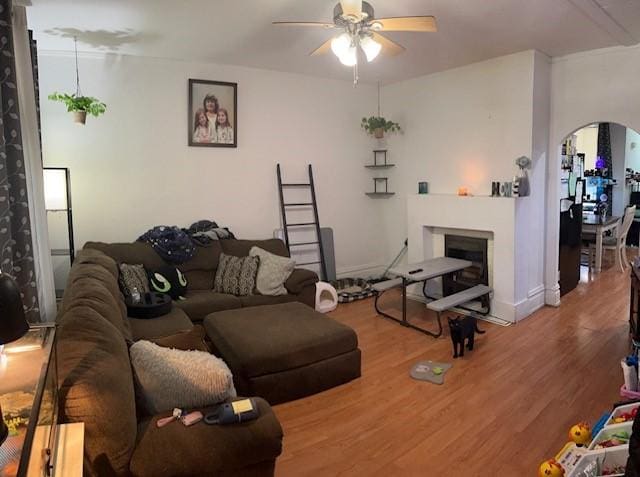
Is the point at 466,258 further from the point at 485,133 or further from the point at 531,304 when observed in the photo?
the point at 485,133

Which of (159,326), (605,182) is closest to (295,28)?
(159,326)

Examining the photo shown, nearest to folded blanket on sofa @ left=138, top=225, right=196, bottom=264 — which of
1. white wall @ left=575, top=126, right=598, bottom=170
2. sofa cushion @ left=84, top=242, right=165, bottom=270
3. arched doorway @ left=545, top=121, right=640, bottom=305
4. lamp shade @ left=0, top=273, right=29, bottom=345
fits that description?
sofa cushion @ left=84, top=242, right=165, bottom=270

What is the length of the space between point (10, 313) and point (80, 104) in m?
3.46

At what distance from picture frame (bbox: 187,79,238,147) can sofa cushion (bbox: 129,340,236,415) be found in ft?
10.7

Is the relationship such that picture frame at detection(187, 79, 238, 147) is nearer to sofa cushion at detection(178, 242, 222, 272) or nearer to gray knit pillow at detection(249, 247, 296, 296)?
sofa cushion at detection(178, 242, 222, 272)

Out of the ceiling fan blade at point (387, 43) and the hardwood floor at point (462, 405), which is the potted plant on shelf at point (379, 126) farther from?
the hardwood floor at point (462, 405)

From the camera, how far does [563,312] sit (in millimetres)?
4703

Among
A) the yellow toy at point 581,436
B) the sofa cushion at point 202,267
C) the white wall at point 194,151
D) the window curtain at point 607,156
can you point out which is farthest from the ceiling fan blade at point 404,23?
the window curtain at point 607,156

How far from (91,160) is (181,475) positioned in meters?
3.50

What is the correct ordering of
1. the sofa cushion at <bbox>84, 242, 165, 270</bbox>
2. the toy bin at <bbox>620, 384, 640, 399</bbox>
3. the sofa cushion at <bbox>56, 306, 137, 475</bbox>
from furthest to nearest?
the sofa cushion at <bbox>84, 242, 165, 270</bbox>, the toy bin at <bbox>620, 384, 640, 399</bbox>, the sofa cushion at <bbox>56, 306, 137, 475</bbox>

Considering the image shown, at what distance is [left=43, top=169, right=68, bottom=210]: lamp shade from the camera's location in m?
3.76

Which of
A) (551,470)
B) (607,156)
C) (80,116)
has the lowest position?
(551,470)

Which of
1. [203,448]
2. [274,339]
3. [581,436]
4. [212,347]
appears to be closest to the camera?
[203,448]

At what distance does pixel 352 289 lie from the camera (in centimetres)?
550
